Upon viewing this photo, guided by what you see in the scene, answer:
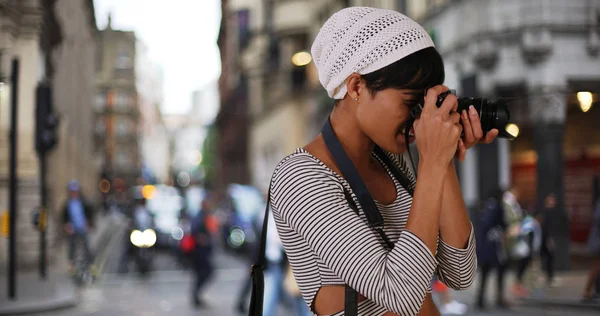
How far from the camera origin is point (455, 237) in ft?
5.67

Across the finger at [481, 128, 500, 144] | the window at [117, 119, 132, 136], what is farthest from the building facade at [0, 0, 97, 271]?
the window at [117, 119, 132, 136]

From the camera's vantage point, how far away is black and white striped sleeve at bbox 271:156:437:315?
5.00 feet

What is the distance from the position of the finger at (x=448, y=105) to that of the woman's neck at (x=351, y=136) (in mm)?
268

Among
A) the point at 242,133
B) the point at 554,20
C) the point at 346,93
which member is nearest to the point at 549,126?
the point at 554,20

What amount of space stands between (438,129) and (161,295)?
43.1 ft

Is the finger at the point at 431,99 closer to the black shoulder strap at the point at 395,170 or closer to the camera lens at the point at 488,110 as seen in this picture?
the camera lens at the point at 488,110

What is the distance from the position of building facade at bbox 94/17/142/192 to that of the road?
24.9 feet

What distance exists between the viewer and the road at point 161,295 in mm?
11445

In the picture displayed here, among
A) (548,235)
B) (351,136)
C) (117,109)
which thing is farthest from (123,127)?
(351,136)

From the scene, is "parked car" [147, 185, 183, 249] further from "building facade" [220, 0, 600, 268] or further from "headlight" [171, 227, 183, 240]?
"building facade" [220, 0, 600, 268]

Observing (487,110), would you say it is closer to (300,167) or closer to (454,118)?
(454,118)

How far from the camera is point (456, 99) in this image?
61.3 inches

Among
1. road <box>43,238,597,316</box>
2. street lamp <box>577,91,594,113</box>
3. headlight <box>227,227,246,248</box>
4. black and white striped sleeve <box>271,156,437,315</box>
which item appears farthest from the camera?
headlight <box>227,227,246,248</box>

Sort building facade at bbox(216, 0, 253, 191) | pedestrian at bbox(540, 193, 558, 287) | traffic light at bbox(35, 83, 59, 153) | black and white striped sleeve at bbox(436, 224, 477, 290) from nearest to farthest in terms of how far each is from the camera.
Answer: black and white striped sleeve at bbox(436, 224, 477, 290), pedestrian at bbox(540, 193, 558, 287), traffic light at bbox(35, 83, 59, 153), building facade at bbox(216, 0, 253, 191)
